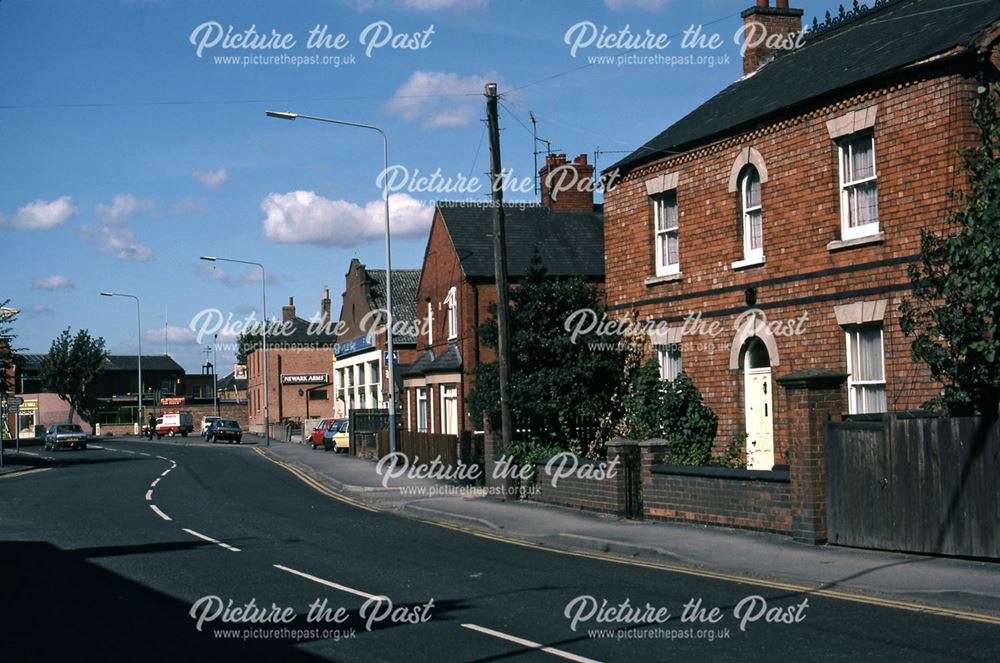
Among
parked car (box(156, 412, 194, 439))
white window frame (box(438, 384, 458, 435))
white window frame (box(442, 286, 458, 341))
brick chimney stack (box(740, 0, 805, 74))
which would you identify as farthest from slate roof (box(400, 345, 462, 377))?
parked car (box(156, 412, 194, 439))

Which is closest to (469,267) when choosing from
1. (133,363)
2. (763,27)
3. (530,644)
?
(763,27)

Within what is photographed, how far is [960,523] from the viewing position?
45.1 ft

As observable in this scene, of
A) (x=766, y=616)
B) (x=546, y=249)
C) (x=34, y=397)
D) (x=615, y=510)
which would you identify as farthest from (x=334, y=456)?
(x=34, y=397)

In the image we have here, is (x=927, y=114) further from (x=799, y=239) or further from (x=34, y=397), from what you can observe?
(x=34, y=397)

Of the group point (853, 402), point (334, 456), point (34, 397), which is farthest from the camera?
point (34, 397)

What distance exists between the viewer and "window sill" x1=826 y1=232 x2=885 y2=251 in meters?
18.7

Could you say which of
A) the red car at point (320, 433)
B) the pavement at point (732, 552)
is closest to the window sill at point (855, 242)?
the pavement at point (732, 552)

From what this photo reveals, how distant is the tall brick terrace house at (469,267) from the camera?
130 feet

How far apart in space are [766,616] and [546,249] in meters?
30.8

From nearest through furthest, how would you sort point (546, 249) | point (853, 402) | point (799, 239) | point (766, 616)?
point (766, 616), point (853, 402), point (799, 239), point (546, 249)

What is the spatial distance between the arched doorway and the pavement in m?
3.52

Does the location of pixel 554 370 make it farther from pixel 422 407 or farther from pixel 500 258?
pixel 422 407

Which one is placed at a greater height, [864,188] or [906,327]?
[864,188]

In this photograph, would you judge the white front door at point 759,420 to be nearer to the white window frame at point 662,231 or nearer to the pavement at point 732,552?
the pavement at point 732,552
